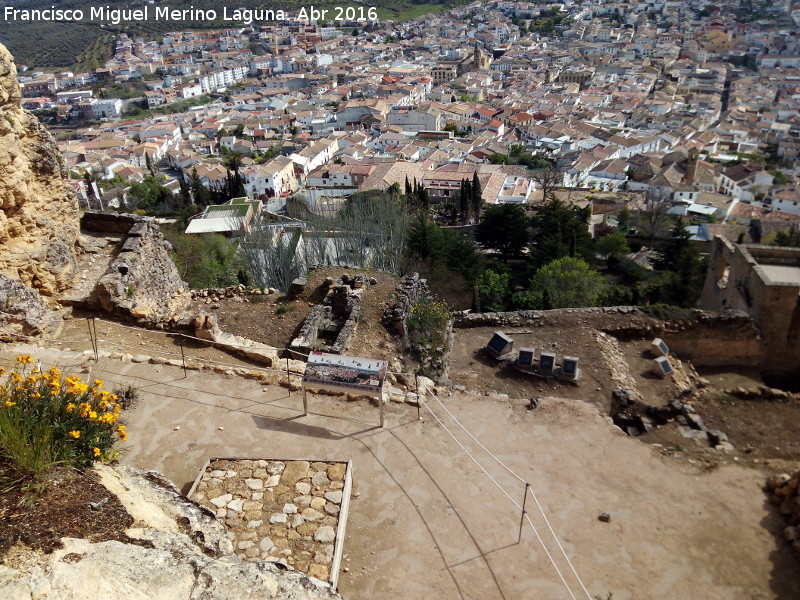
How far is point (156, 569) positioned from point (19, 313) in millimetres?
6309

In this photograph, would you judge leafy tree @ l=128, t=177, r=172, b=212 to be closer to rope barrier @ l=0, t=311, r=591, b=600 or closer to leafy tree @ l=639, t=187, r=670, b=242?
leafy tree @ l=639, t=187, r=670, b=242

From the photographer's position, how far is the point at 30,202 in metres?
9.77

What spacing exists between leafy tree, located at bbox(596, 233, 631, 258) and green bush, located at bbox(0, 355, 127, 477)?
2862cm

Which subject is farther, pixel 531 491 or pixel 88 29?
pixel 88 29

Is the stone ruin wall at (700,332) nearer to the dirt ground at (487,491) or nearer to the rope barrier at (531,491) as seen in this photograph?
the dirt ground at (487,491)

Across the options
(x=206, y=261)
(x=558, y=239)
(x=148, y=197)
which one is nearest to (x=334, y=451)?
(x=206, y=261)

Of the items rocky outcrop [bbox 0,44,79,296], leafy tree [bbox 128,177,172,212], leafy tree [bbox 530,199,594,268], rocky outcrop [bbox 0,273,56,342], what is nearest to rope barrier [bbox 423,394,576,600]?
rocky outcrop [bbox 0,273,56,342]

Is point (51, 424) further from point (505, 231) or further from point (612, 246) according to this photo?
point (612, 246)

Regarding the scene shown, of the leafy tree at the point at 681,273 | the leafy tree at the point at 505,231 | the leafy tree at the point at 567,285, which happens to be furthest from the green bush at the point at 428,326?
the leafy tree at the point at 505,231

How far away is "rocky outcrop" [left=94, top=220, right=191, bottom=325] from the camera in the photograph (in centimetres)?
950

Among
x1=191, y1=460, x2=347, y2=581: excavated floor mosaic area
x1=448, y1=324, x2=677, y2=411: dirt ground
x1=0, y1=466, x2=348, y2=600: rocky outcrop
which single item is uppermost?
x1=0, y1=466, x2=348, y2=600: rocky outcrop

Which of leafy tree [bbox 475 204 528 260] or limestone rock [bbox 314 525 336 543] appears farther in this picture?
leafy tree [bbox 475 204 528 260]

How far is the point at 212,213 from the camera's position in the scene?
32.0 m

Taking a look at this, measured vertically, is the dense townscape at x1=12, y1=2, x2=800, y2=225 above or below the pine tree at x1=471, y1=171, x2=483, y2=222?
above
